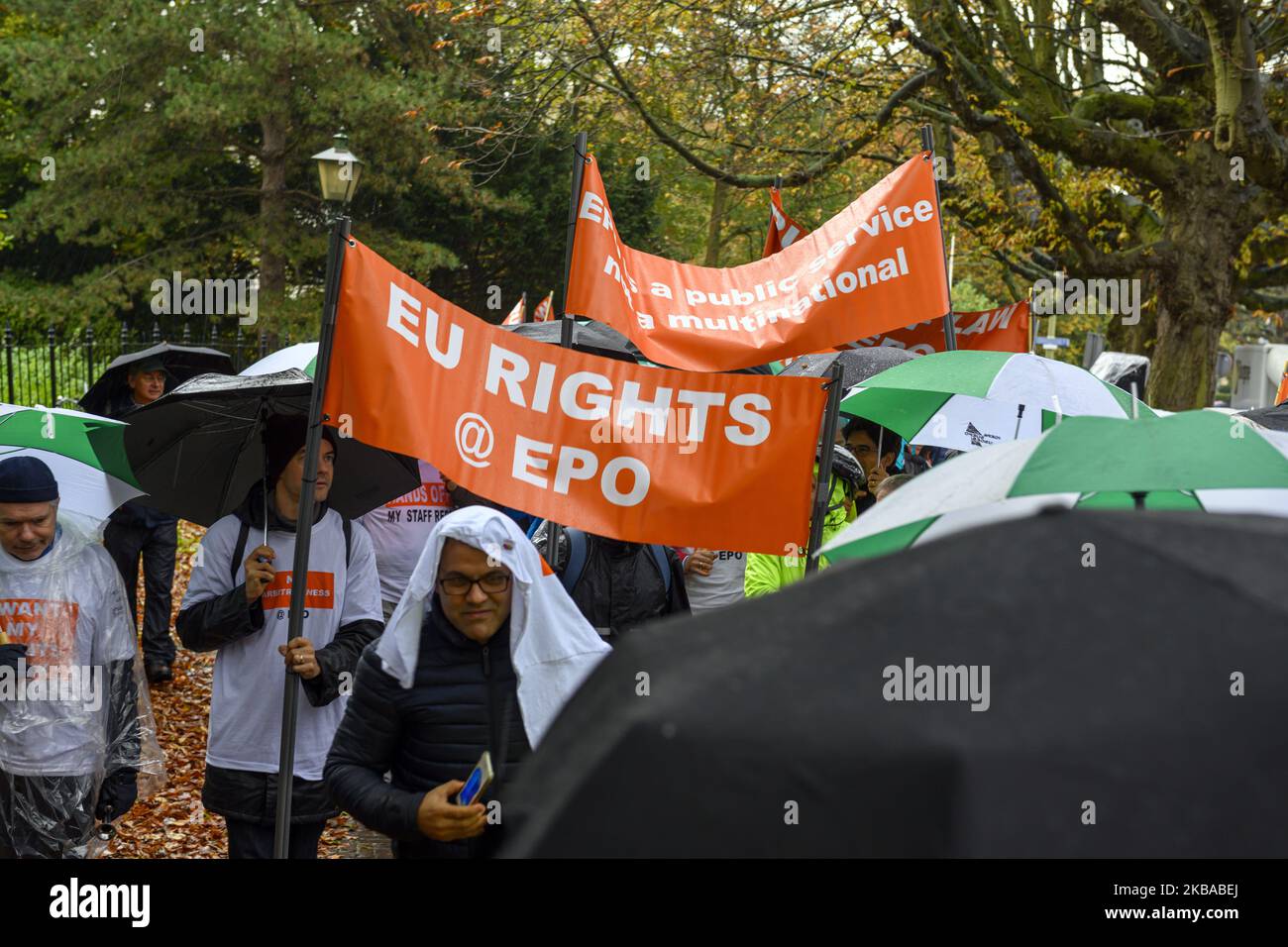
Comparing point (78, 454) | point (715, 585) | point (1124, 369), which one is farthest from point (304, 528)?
point (1124, 369)

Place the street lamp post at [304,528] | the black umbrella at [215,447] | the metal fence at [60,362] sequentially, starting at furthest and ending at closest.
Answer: the metal fence at [60,362]
the black umbrella at [215,447]
the street lamp post at [304,528]

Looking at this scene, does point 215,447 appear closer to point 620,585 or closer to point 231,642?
point 231,642

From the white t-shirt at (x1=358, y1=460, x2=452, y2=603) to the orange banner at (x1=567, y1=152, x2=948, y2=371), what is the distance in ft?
5.01

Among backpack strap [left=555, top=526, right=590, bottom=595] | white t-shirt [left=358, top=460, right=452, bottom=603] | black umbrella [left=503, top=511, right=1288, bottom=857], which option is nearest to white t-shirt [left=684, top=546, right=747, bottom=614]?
backpack strap [left=555, top=526, right=590, bottom=595]

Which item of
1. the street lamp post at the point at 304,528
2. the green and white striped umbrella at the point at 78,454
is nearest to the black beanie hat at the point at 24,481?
the green and white striped umbrella at the point at 78,454

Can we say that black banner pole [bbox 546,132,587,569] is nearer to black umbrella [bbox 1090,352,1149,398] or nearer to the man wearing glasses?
the man wearing glasses

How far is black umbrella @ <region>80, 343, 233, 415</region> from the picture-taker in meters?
8.25

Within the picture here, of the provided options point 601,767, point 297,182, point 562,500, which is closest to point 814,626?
point 601,767

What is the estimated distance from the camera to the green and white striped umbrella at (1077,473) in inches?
103

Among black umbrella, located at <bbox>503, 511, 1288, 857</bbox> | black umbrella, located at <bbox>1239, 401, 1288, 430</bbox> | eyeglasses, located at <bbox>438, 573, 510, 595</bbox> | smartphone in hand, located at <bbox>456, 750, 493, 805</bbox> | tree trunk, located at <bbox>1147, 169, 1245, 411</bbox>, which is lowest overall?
smartphone in hand, located at <bbox>456, 750, 493, 805</bbox>

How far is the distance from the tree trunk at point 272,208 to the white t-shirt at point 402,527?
1834 centimetres
